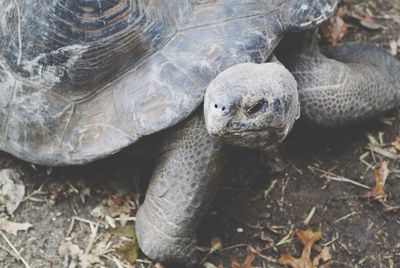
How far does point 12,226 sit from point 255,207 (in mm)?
1397

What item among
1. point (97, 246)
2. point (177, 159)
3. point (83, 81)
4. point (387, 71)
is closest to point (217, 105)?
point (177, 159)

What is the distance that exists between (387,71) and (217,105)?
5.56 feet

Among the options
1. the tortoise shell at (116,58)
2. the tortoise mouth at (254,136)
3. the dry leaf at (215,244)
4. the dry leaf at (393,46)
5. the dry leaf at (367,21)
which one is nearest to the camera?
the tortoise mouth at (254,136)

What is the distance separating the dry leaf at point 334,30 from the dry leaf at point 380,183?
1002 mm

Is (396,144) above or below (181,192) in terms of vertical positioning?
below

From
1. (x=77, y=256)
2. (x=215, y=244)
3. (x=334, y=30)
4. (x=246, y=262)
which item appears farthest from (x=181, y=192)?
(x=334, y=30)

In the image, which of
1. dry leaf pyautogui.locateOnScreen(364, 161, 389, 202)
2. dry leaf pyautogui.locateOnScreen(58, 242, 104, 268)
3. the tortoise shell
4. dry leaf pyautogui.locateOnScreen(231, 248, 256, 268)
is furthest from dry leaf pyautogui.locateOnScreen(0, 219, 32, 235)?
dry leaf pyautogui.locateOnScreen(364, 161, 389, 202)

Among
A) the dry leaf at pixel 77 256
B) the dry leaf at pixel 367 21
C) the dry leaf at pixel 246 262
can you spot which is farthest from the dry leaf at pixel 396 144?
the dry leaf at pixel 77 256

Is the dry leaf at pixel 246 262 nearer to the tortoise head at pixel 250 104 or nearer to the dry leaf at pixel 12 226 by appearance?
the tortoise head at pixel 250 104

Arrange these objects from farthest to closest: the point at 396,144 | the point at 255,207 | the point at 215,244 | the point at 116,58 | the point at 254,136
Answer: the point at 396,144 → the point at 255,207 → the point at 215,244 → the point at 116,58 → the point at 254,136

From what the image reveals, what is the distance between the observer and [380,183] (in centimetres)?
427

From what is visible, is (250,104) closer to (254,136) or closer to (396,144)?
(254,136)

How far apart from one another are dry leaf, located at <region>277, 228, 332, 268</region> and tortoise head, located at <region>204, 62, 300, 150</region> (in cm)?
80

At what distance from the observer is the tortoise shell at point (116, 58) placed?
3.63 metres
